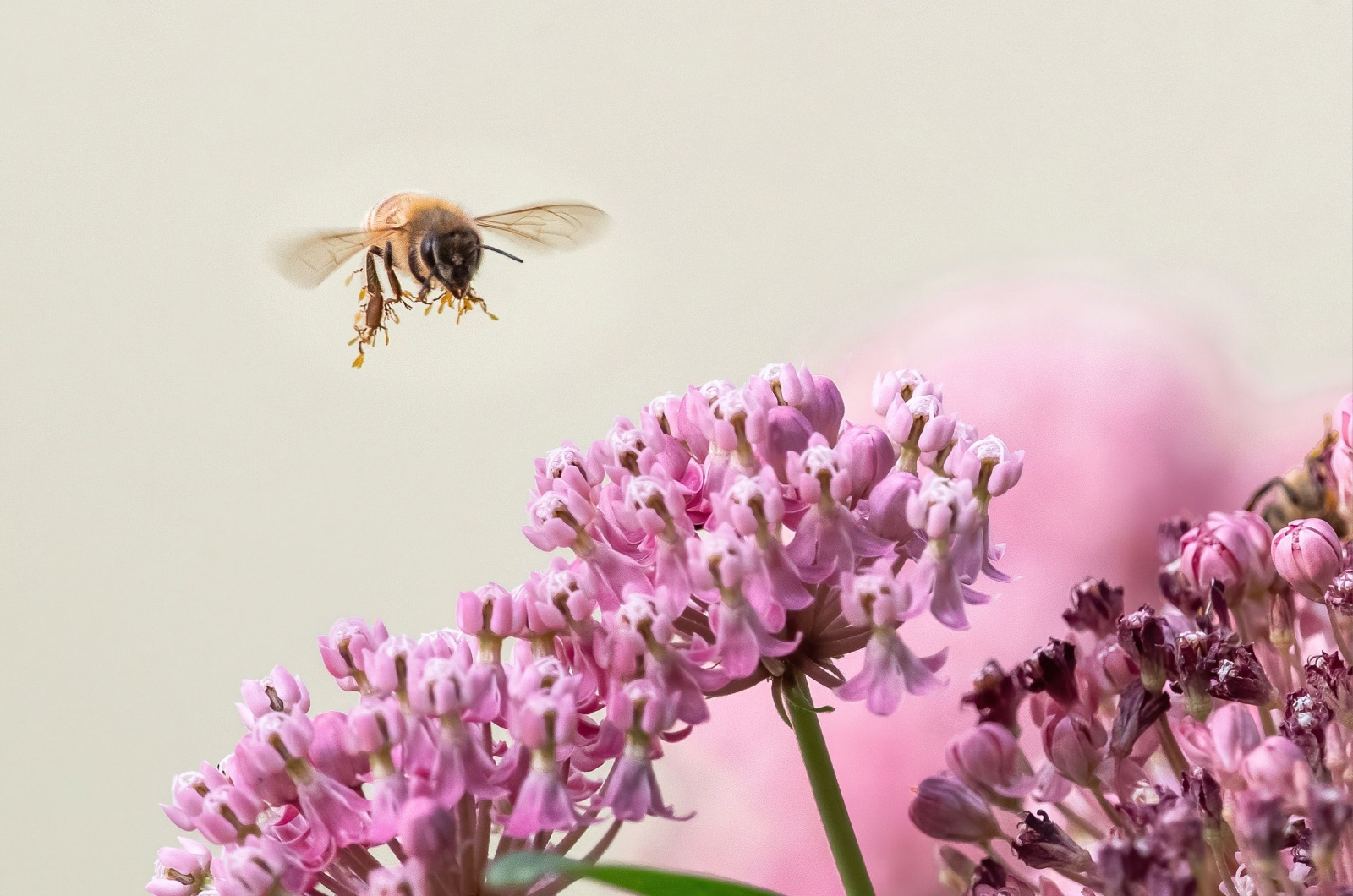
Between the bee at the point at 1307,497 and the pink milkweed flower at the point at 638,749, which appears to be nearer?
the pink milkweed flower at the point at 638,749

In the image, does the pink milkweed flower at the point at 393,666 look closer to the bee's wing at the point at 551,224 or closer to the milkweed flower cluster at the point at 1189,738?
the milkweed flower cluster at the point at 1189,738

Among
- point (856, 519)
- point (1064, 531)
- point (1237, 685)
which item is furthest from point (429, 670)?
point (1064, 531)

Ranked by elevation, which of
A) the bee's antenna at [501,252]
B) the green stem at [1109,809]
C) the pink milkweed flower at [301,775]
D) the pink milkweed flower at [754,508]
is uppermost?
the bee's antenna at [501,252]

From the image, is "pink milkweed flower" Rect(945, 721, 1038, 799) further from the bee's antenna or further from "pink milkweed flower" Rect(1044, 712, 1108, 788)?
the bee's antenna

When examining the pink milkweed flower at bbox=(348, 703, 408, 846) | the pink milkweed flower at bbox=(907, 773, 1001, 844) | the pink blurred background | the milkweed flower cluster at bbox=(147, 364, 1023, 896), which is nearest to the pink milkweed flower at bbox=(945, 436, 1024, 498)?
the milkweed flower cluster at bbox=(147, 364, 1023, 896)

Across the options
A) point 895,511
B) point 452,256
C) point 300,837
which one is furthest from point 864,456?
point 452,256

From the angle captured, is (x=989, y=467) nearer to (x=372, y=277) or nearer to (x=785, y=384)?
(x=785, y=384)

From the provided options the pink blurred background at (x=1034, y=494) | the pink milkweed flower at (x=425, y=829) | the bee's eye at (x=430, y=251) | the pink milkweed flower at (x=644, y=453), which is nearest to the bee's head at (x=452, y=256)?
the bee's eye at (x=430, y=251)
